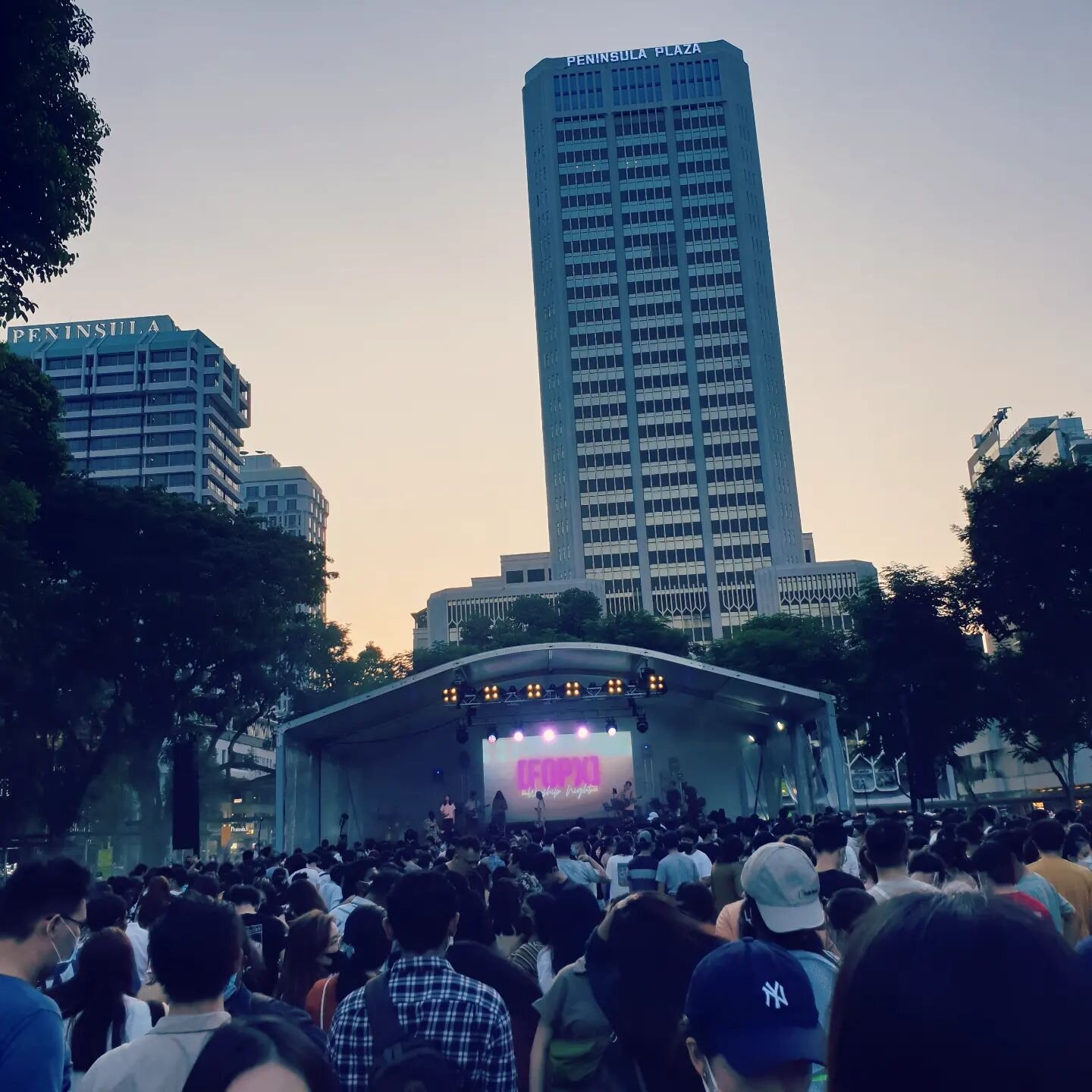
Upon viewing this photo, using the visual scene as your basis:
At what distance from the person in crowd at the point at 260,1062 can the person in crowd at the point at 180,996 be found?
86cm

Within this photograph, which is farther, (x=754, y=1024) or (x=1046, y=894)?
(x=1046, y=894)

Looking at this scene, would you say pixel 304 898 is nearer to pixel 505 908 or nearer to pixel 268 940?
pixel 268 940

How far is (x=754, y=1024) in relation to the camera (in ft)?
6.81

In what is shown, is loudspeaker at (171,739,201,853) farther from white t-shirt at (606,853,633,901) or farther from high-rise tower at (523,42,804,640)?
high-rise tower at (523,42,804,640)

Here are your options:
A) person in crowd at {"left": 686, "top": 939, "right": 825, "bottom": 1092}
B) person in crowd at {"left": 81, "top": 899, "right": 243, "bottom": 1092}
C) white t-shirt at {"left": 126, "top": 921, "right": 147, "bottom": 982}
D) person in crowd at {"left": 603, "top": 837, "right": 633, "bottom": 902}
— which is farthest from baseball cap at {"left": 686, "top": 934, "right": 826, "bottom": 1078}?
person in crowd at {"left": 603, "top": 837, "right": 633, "bottom": 902}

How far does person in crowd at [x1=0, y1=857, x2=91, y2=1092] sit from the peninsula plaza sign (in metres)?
111

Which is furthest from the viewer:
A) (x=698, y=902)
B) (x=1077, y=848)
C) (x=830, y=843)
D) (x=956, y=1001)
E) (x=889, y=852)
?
(x=1077, y=848)

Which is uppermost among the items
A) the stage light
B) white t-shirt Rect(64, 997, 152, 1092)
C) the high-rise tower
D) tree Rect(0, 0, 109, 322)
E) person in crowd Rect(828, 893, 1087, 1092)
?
the high-rise tower

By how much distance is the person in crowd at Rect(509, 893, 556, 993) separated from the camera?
15.9 feet

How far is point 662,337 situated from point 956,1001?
337 ft

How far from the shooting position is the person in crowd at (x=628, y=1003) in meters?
3.13

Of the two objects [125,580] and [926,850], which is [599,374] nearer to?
A: [125,580]

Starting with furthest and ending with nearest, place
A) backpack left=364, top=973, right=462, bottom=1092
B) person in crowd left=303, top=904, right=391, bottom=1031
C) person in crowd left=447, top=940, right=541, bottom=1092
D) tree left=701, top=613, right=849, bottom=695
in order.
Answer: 1. tree left=701, top=613, right=849, bottom=695
2. person in crowd left=303, top=904, right=391, bottom=1031
3. person in crowd left=447, top=940, right=541, bottom=1092
4. backpack left=364, top=973, right=462, bottom=1092

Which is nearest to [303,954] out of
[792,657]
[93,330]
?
[792,657]
